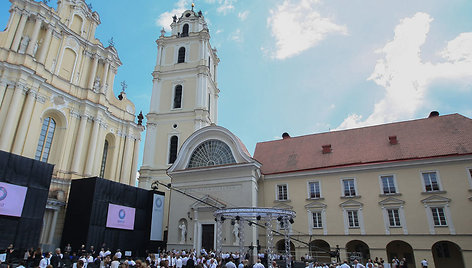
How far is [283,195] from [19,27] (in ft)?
86.5

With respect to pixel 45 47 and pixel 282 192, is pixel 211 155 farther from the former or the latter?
pixel 45 47

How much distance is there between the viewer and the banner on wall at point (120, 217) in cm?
2338

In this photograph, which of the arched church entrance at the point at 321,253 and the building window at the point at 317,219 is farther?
the building window at the point at 317,219

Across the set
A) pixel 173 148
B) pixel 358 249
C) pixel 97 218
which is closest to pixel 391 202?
pixel 358 249

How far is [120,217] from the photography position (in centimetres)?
2422

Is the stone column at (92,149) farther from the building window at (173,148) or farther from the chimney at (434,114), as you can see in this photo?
the chimney at (434,114)

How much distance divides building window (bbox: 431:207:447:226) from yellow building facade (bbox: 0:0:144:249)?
2798cm

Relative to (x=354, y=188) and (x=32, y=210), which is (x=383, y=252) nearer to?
(x=354, y=188)

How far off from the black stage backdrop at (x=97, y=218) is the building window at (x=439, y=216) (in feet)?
75.0

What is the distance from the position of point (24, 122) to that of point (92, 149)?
6427 millimetres

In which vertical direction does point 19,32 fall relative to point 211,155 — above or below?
above

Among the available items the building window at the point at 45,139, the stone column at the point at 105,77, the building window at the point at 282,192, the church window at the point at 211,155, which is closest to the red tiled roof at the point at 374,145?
the building window at the point at 282,192

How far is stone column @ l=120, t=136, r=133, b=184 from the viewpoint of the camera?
3297 centimetres

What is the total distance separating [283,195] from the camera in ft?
85.6
